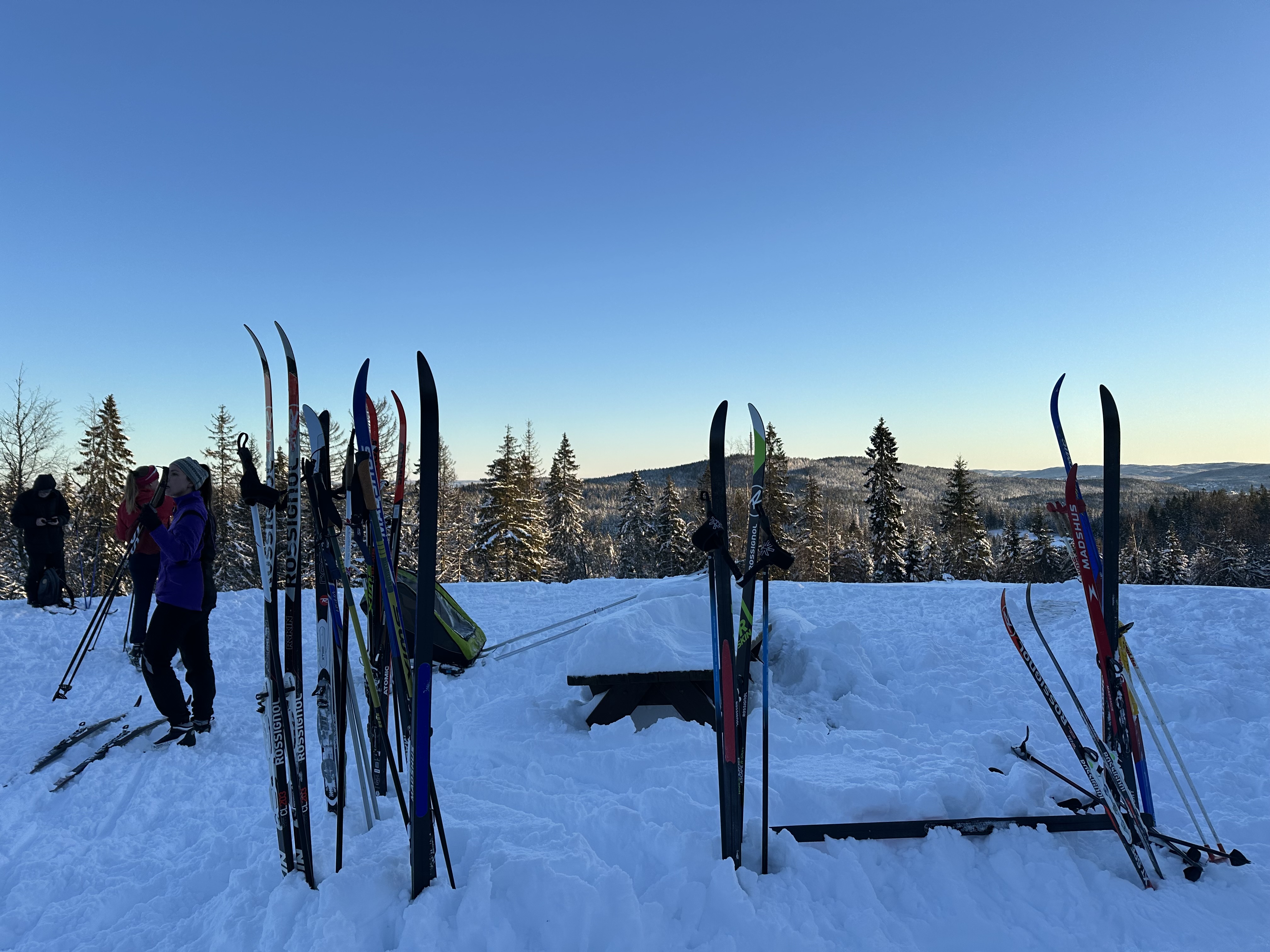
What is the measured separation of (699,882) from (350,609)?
1.88 metres

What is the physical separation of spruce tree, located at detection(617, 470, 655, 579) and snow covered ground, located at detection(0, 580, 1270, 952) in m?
27.0

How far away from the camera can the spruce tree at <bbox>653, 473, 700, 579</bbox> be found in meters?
28.8

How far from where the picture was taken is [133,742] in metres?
4.16

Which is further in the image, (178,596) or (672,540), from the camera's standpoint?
(672,540)

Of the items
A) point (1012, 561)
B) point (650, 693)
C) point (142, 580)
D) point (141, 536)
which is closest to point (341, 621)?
point (650, 693)

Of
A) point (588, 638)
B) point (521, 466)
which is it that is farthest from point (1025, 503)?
point (588, 638)

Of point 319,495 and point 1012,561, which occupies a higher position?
point 319,495

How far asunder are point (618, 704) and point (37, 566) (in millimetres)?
7799

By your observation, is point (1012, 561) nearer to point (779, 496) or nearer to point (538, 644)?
point (779, 496)

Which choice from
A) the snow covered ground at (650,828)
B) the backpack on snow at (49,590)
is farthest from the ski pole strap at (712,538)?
the backpack on snow at (49,590)

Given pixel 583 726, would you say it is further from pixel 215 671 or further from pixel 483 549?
pixel 483 549

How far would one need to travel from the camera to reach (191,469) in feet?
13.2

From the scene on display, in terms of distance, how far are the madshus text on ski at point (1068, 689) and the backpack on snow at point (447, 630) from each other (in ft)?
13.5

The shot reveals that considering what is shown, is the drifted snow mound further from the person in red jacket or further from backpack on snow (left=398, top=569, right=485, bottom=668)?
the person in red jacket
